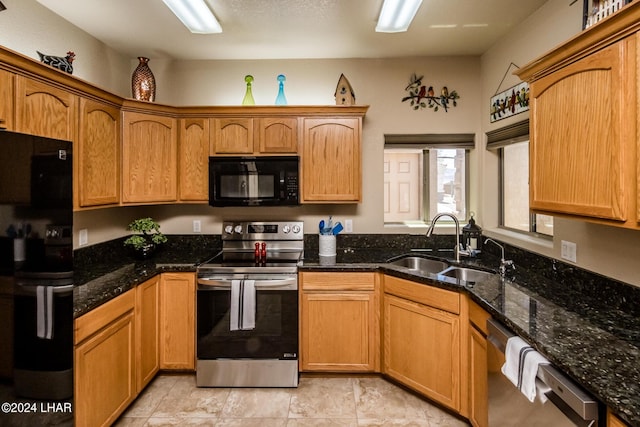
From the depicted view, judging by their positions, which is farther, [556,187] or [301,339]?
[301,339]

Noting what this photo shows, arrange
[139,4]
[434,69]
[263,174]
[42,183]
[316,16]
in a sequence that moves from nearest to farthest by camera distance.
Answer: [42,183] → [139,4] → [316,16] → [263,174] → [434,69]

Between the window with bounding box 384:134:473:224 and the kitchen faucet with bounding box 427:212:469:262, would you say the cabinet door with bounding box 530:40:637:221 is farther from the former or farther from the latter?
the window with bounding box 384:134:473:224

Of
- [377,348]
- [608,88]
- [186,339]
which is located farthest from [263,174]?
[608,88]

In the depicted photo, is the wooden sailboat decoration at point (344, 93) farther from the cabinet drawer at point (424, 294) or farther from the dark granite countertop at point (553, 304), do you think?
the cabinet drawer at point (424, 294)

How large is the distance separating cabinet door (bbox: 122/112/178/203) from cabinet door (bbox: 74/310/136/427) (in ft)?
3.32

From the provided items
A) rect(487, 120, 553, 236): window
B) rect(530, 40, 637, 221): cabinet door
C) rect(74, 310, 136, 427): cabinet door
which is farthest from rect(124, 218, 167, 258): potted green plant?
rect(487, 120, 553, 236): window

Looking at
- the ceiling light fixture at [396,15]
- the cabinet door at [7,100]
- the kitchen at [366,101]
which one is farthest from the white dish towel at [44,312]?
the ceiling light fixture at [396,15]

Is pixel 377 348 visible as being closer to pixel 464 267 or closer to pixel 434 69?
pixel 464 267

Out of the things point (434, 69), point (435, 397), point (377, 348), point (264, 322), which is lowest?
point (435, 397)

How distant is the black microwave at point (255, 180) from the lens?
3.05 metres

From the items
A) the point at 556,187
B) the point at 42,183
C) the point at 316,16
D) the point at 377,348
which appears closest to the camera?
the point at 42,183

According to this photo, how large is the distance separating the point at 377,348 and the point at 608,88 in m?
2.14

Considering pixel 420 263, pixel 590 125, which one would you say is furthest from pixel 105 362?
pixel 590 125

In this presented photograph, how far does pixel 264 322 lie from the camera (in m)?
2.70
